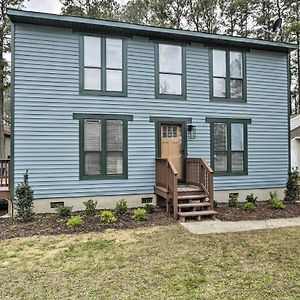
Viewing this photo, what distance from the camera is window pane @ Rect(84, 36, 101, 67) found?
881 cm

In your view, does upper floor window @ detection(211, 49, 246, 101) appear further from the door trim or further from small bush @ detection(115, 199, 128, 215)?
small bush @ detection(115, 199, 128, 215)

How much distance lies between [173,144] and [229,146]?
2.00m

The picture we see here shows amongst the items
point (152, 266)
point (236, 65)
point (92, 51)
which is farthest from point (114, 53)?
point (152, 266)

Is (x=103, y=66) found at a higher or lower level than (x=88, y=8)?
lower

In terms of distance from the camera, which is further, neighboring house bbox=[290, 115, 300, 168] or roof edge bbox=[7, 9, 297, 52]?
neighboring house bbox=[290, 115, 300, 168]

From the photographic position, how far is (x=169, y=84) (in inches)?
380

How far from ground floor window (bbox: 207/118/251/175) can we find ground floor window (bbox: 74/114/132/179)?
301 centimetres

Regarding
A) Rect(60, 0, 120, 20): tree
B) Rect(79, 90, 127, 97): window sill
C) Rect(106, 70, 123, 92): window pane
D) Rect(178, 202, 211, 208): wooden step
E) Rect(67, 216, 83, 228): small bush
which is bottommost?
Rect(67, 216, 83, 228): small bush

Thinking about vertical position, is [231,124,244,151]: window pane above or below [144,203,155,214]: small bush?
above

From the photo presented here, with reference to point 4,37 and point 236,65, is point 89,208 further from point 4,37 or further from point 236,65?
point 4,37

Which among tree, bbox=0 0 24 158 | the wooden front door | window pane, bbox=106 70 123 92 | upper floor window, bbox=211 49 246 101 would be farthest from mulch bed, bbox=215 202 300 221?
tree, bbox=0 0 24 158

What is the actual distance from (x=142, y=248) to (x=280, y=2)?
22.3 meters

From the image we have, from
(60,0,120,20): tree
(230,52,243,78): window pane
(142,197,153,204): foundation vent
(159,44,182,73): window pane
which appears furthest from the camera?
(60,0,120,20): tree

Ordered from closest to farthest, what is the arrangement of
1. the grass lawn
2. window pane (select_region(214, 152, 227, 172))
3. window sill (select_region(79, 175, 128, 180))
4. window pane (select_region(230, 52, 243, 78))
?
the grass lawn < window sill (select_region(79, 175, 128, 180)) < window pane (select_region(214, 152, 227, 172)) < window pane (select_region(230, 52, 243, 78))
